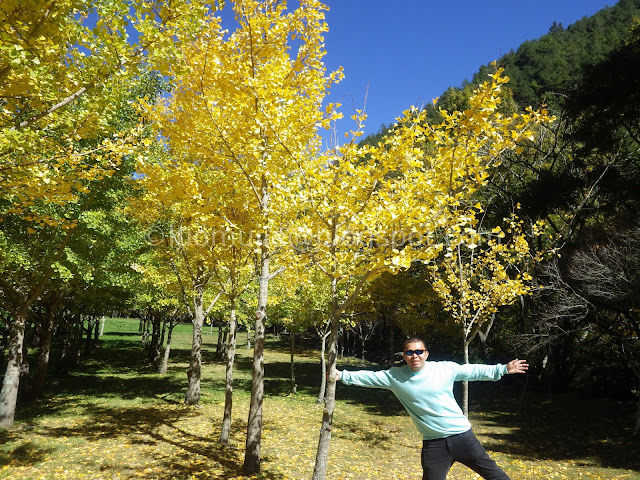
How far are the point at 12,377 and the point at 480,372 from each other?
11435mm

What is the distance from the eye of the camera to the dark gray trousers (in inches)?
124

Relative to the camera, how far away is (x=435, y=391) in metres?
3.27

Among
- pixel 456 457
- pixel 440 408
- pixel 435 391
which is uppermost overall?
pixel 435 391

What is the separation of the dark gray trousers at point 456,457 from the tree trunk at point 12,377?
34.6ft

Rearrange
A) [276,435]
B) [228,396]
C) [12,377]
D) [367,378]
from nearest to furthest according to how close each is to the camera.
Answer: [367,378] < [228,396] < [12,377] < [276,435]

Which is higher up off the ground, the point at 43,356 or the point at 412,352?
the point at 412,352

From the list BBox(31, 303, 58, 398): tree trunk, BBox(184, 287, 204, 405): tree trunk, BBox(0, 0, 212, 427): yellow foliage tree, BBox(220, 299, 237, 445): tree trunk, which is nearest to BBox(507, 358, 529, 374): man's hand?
BBox(0, 0, 212, 427): yellow foliage tree

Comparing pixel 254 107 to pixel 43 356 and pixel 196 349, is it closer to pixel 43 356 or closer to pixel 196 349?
pixel 196 349

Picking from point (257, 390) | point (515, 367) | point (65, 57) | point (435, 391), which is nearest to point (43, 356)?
point (257, 390)

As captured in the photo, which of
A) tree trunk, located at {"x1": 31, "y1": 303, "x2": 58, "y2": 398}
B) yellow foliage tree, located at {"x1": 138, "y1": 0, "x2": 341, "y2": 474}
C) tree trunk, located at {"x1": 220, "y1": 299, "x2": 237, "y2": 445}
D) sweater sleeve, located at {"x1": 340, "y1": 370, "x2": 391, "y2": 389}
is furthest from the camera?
tree trunk, located at {"x1": 31, "y1": 303, "x2": 58, "y2": 398}

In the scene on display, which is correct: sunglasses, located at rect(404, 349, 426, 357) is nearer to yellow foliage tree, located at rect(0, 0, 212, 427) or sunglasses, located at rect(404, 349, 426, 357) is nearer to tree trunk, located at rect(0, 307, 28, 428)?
yellow foliage tree, located at rect(0, 0, 212, 427)

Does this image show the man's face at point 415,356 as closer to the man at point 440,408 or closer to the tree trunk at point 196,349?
the man at point 440,408

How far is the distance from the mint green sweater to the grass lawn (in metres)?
4.54

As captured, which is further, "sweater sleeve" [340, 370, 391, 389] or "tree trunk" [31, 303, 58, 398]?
"tree trunk" [31, 303, 58, 398]
